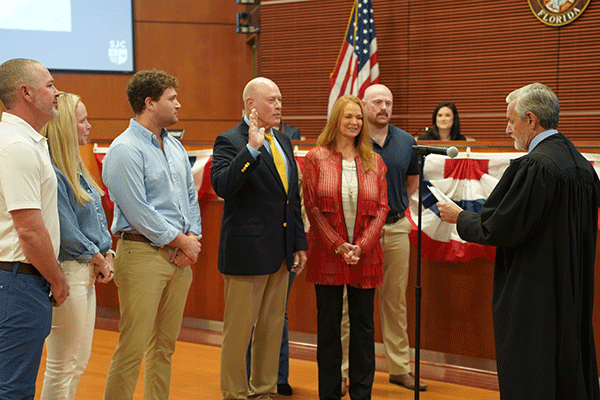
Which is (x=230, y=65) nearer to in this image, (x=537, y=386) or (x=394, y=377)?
(x=394, y=377)

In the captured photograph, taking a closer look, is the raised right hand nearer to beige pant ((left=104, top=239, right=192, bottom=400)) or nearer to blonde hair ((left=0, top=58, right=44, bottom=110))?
beige pant ((left=104, top=239, right=192, bottom=400))

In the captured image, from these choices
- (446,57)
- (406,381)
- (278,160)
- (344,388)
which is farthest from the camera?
(446,57)

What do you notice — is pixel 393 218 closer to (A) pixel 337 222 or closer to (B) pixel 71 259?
(A) pixel 337 222

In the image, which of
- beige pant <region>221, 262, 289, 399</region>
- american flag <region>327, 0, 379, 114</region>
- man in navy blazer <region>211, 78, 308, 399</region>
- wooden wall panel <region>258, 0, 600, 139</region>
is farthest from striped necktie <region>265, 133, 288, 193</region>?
wooden wall panel <region>258, 0, 600, 139</region>

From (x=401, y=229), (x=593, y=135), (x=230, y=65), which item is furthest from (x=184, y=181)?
(x=230, y=65)

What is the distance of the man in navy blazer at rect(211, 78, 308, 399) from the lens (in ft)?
9.24

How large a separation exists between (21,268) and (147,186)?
0.75 metres

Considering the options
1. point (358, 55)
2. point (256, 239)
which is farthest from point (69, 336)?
point (358, 55)

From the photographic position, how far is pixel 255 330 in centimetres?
301

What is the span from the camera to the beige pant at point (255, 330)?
9.43 ft

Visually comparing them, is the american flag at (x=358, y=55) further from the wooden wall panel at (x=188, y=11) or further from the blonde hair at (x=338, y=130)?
the blonde hair at (x=338, y=130)

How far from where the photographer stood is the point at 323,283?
2.95m

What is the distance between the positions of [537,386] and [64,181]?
6.28 ft

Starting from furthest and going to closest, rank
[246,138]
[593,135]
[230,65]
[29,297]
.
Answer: [230,65] < [593,135] < [246,138] < [29,297]
